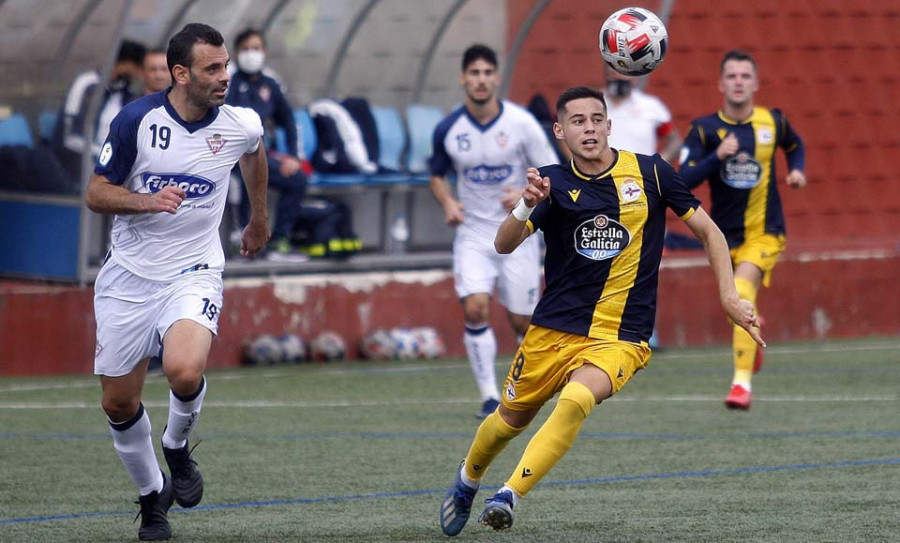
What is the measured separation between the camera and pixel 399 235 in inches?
579

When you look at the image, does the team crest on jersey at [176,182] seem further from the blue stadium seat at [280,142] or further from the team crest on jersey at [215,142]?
the blue stadium seat at [280,142]

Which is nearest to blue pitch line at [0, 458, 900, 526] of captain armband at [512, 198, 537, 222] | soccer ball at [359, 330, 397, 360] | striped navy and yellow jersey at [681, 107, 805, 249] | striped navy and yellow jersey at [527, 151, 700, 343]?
striped navy and yellow jersey at [527, 151, 700, 343]

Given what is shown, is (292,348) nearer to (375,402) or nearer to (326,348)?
(326,348)

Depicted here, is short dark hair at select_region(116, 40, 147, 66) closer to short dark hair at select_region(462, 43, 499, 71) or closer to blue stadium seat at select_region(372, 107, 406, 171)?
blue stadium seat at select_region(372, 107, 406, 171)

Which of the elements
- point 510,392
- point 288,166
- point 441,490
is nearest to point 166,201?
point 510,392

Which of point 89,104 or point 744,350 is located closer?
point 744,350

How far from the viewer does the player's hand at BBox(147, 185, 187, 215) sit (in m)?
6.22

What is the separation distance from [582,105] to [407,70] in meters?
8.85

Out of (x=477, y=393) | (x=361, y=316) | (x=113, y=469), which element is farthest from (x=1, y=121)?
(x=113, y=469)

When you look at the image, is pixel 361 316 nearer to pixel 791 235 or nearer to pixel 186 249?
pixel 791 235

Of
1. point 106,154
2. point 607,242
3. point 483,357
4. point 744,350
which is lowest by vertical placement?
point 483,357

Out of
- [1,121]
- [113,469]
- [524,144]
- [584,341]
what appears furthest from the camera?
[1,121]

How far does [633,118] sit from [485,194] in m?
3.07

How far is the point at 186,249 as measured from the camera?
261 inches
